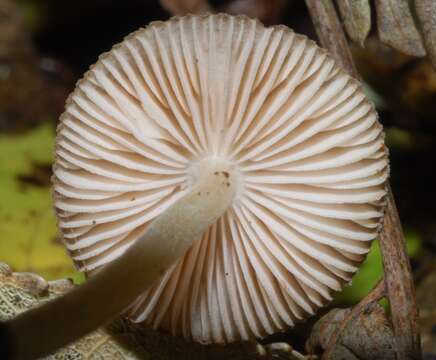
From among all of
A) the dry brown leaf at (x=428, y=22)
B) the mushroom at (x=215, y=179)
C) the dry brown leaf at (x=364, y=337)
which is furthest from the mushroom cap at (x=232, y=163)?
the dry brown leaf at (x=428, y=22)

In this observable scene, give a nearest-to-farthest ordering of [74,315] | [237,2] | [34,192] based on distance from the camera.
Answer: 1. [74,315]
2. [34,192]
3. [237,2]

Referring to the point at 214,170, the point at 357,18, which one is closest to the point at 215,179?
the point at 214,170

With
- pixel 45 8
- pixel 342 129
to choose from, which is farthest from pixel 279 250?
pixel 45 8

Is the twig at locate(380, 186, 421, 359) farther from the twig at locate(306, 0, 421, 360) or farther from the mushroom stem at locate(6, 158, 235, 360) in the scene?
the mushroom stem at locate(6, 158, 235, 360)

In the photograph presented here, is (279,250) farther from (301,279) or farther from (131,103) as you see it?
(131,103)

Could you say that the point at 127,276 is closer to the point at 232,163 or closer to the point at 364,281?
the point at 232,163

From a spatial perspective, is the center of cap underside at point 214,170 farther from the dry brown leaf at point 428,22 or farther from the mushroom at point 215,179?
the dry brown leaf at point 428,22

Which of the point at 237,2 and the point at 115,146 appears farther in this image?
the point at 237,2
